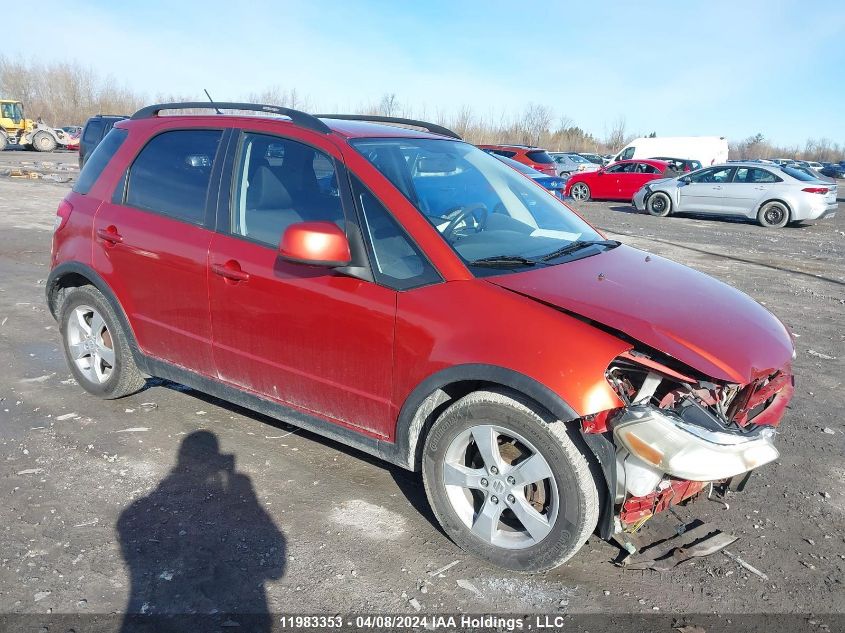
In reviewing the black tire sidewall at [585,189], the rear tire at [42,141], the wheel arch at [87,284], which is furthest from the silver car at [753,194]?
the rear tire at [42,141]

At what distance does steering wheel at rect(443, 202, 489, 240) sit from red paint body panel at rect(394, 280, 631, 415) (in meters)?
0.40

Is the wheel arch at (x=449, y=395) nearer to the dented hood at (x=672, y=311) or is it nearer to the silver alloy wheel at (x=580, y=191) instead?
the dented hood at (x=672, y=311)

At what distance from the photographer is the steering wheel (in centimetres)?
325

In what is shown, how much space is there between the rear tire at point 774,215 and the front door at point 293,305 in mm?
16528

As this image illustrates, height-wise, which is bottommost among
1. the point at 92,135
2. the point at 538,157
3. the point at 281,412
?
the point at 281,412

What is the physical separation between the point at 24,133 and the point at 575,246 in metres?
49.5

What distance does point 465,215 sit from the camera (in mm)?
3496

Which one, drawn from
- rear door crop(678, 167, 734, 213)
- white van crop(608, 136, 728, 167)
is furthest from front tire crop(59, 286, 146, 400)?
white van crop(608, 136, 728, 167)

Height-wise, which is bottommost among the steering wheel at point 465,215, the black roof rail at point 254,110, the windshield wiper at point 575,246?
the windshield wiper at point 575,246

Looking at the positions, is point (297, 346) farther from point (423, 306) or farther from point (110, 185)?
point (110, 185)

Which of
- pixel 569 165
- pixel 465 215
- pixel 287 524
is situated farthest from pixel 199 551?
pixel 569 165

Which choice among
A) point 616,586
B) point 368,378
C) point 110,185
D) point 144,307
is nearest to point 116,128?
point 110,185

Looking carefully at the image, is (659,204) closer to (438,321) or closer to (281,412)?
(281,412)

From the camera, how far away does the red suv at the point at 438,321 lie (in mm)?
2676
